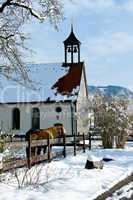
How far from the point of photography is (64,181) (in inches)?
531

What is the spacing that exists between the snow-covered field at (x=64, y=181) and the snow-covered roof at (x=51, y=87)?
33.9 m

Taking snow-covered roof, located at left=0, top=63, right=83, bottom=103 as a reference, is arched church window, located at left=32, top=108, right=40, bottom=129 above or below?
below

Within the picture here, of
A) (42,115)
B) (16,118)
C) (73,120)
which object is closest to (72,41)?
(42,115)

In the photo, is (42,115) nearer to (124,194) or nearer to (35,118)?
(35,118)

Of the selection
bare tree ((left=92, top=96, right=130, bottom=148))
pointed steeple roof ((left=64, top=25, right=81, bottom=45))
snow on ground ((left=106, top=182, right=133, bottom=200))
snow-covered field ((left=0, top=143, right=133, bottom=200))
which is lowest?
snow on ground ((left=106, top=182, right=133, bottom=200))

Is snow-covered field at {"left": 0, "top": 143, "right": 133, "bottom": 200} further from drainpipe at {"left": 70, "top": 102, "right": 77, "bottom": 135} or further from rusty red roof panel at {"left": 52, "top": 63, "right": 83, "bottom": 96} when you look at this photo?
rusty red roof panel at {"left": 52, "top": 63, "right": 83, "bottom": 96}

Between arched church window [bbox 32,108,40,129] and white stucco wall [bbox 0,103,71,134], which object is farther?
arched church window [bbox 32,108,40,129]

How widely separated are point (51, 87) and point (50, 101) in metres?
2.51

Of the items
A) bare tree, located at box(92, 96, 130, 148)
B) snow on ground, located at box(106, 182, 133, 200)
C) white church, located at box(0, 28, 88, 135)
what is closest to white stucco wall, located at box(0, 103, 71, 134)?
white church, located at box(0, 28, 88, 135)

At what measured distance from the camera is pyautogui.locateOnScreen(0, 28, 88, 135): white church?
52.4m

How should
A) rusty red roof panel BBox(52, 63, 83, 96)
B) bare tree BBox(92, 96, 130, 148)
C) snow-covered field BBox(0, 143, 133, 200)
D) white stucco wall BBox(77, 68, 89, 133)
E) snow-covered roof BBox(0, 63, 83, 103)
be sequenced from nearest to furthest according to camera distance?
snow-covered field BBox(0, 143, 133, 200)
bare tree BBox(92, 96, 130, 148)
white stucco wall BBox(77, 68, 89, 133)
snow-covered roof BBox(0, 63, 83, 103)
rusty red roof panel BBox(52, 63, 83, 96)

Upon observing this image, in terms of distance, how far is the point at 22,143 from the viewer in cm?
1691

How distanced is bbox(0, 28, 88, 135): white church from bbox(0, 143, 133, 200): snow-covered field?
32.7 metres

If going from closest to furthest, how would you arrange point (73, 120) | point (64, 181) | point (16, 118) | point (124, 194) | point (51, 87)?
point (124, 194)
point (64, 181)
point (73, 120)
point (16, 118)
point (51, 87)
